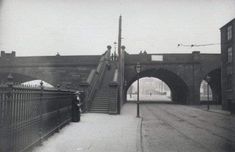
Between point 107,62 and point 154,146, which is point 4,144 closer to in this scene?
point 154,146

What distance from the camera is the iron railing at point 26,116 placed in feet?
17.5

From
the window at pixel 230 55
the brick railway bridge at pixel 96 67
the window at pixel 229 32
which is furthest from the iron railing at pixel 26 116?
the brick railway bridge at pixel 96 67

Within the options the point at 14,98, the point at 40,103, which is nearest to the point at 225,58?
the point at 40,103

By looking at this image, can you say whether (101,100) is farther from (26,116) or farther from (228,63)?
(26,116)

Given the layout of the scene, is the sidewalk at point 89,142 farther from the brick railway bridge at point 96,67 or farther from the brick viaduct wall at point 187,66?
the brick viaduct wall at point 187,66

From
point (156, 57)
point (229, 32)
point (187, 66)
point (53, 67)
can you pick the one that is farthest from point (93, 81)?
point (187, 66)

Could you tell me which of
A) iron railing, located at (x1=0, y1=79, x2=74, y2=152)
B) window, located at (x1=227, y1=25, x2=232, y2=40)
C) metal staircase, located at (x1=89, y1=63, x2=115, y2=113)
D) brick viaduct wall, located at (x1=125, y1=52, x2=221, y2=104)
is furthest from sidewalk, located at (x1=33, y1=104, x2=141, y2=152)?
brick viaduct wall, located at (x1=125, y1=52, x2=221, y2=104)

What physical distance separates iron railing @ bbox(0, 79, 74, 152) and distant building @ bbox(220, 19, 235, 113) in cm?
1787

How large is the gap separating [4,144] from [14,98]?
3.27 feet

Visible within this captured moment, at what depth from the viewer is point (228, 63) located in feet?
80.3

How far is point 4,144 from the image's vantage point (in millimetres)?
5305

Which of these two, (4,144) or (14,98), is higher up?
(14,98)

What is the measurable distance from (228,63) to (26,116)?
2195 centimetres

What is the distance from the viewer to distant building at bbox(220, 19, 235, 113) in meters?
22.9
